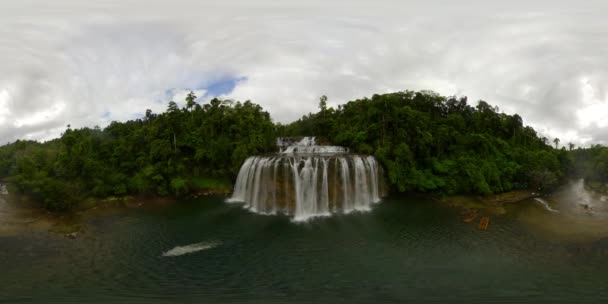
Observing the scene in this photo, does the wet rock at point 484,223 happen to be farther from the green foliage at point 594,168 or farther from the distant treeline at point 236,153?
the green foliage at point 594,168

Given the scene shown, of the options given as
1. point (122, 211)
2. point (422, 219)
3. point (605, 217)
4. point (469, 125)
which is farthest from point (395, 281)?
point (469, 125)

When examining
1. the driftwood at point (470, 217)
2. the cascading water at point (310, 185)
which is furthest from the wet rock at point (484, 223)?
the cascading water at point (310, 185)

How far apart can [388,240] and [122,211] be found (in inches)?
656

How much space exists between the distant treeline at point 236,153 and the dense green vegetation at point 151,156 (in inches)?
2.9

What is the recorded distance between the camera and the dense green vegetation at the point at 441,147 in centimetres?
2133

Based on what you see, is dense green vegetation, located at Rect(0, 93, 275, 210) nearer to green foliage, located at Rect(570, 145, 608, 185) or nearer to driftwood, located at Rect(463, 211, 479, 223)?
driftwood, located at Rect(463, 211, 479, 223)

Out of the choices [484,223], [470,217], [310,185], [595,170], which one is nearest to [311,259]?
[310,185]

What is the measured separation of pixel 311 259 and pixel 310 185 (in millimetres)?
7414

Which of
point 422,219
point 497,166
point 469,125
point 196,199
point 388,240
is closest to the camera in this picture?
point 388,240

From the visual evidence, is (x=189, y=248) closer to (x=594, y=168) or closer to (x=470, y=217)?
(x=470, y=217)

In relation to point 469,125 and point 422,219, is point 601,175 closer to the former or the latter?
point 469,125

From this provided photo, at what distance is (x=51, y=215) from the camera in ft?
55.8

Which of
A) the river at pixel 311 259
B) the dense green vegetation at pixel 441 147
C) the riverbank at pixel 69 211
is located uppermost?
the dense green vegetation at pixel 441 147

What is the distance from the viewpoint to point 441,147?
23.5 m
